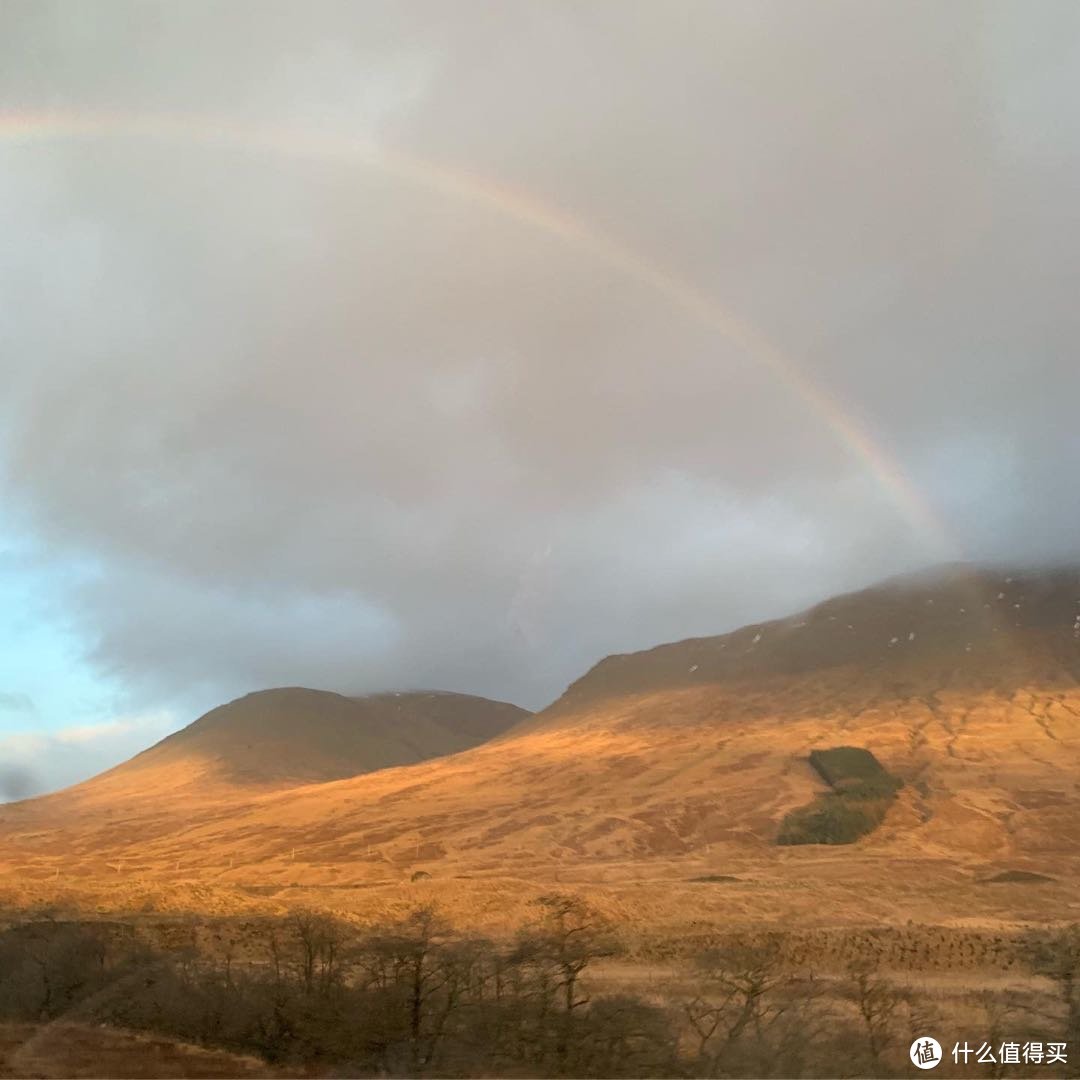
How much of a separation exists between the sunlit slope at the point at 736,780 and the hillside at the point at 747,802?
40cm

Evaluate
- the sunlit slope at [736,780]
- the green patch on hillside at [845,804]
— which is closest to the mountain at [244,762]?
the sunlit slope at [736,780]

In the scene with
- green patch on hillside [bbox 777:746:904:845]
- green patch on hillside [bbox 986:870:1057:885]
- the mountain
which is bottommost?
green patch on hillside [bbox 986:870:1057:885]

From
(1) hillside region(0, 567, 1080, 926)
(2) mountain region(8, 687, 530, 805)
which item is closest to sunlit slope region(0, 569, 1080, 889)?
(1) hillside region(0, 567, 1080, 926)

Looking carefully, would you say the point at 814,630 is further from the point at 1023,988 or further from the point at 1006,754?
the point at 1023,988

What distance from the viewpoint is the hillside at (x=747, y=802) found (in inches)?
1811

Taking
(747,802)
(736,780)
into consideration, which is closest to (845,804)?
(747,802)

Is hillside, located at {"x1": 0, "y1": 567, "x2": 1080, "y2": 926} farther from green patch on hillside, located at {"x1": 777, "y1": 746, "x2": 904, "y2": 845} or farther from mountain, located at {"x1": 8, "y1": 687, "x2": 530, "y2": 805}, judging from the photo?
mountain, located at {"x1": 8, "y1": 687, "x2": 530, "y2": 805}

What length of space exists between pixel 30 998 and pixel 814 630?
158806mm

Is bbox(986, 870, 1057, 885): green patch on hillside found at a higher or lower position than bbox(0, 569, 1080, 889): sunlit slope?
A: lower

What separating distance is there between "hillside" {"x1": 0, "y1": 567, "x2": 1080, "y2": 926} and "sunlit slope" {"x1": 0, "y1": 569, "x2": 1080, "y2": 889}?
40 centimetres

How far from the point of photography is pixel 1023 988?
16.3 m

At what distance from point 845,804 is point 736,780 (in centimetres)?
1617

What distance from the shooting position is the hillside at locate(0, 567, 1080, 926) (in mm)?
46000

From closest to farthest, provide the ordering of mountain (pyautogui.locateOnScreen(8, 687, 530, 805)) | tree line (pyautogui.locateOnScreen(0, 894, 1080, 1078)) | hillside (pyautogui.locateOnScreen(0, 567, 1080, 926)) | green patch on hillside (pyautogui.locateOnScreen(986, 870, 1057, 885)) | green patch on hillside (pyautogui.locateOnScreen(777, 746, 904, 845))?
tree line (pyautogui.locateOnScreen(0, 894, 1080, 1078)) → green patch on hillside (pyautogui.locateOnScreen(986, 870, 1057, 885)) → hillside (pyautogui.locateOnScreen(0, 567, 1080, 926)) → green patch on hillside (pyautogui.locateOnScreen(777, 746, 904, 845)) → mountain (pyautogui.locateOnScreen(8, 687, 530, 805))
